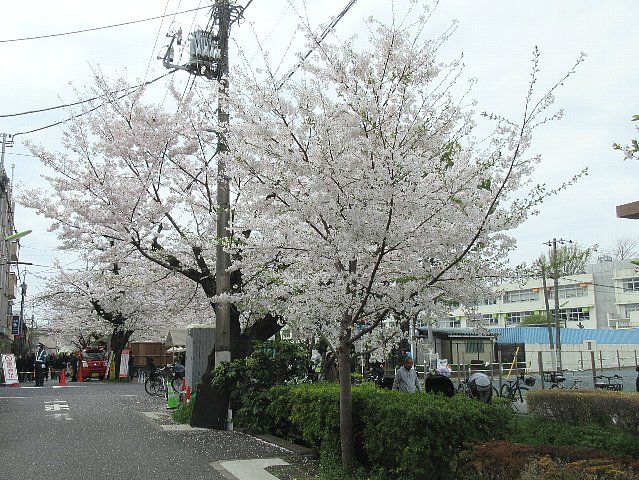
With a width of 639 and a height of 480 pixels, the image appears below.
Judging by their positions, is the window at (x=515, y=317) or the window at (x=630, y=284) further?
the window at (x=515, y=317)

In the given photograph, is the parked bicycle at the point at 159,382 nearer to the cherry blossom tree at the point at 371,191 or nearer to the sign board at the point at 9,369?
the sign board at the point at 9,369

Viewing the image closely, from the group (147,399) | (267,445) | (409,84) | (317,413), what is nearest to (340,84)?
(409,84)

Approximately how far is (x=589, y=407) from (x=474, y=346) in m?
21.1

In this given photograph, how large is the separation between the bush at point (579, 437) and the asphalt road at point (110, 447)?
3.92 meters

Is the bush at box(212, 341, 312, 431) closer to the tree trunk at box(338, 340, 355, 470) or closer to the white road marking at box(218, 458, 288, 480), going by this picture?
the white road marking at box(218, 458, 288, 480)

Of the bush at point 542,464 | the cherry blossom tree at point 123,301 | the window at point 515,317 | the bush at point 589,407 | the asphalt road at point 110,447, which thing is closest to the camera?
the bush at point 542,464

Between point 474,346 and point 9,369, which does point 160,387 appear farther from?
point 474,346

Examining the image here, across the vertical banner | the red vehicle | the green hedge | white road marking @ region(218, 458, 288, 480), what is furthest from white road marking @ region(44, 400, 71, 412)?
the red vehicle

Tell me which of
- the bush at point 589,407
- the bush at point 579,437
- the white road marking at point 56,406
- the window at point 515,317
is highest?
the window at point 515,317

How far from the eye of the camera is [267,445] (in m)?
11.3

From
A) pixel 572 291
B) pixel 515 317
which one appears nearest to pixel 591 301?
pixel 572 291

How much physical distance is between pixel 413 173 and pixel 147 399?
60.8 feet

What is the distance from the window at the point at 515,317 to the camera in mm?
74338

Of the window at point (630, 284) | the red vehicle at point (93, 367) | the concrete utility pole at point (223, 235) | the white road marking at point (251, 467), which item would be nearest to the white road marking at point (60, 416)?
the concrete utility pole at point (223, 235)
